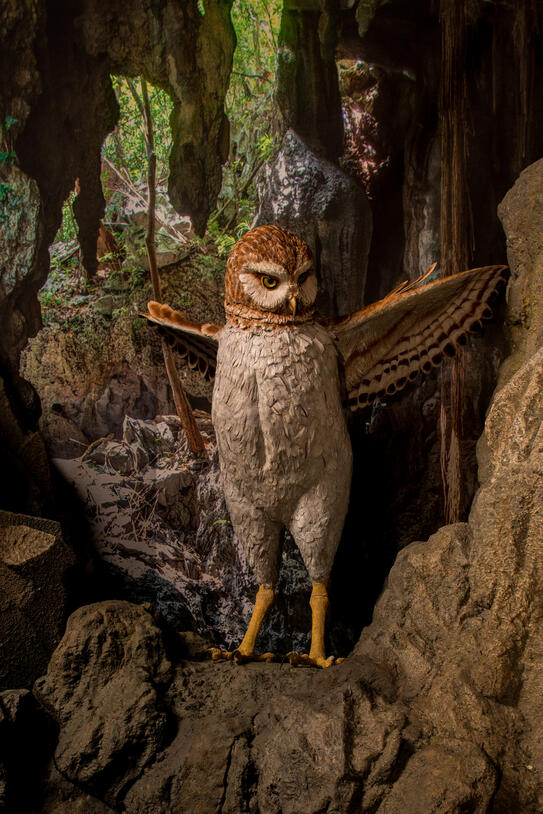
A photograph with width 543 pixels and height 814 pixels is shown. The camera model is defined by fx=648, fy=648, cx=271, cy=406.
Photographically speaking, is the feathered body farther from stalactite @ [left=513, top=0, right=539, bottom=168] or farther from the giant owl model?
stalactite @ [left=513, top=0, right=539, bottom=168]

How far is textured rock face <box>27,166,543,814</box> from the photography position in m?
1.44

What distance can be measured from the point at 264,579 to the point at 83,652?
1.86 feet

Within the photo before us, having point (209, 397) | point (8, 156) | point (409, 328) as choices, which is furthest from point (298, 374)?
point (8, 156)

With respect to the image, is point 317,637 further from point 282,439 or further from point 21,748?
point 21,748

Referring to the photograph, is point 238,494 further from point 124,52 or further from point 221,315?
point 124,52

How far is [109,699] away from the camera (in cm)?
176

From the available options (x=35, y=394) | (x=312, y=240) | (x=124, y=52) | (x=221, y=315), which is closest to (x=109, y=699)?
(x=35, y=394)

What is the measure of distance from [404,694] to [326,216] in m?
1.57

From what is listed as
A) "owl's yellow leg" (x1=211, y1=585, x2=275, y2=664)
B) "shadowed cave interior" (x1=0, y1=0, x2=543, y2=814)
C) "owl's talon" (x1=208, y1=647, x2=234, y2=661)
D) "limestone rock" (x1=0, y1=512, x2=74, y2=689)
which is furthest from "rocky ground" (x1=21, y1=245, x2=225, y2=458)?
"owl's talon" (x1=208, y1=647, x2=234, y2=661)

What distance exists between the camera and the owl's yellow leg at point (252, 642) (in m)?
1.96

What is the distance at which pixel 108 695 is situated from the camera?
1.77m

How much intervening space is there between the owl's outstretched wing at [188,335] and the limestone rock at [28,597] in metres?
0.73

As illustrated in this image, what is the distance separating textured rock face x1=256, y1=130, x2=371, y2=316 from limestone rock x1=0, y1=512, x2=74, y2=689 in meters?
1.25

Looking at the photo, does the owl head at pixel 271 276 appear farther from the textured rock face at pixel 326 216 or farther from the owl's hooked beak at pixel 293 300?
the textured rock face at pixel 326 216
